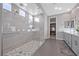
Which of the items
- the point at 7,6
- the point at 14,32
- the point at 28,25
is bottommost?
the point at 14,32

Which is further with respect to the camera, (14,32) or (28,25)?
(28,25)

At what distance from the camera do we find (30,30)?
2.34m

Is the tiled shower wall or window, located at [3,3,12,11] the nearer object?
window, located at [3,3,12,11]

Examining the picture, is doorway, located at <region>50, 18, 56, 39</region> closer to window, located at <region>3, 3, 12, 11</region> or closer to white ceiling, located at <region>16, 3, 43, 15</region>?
white ceiling, located at <region>16, 3, 43, 15</region>

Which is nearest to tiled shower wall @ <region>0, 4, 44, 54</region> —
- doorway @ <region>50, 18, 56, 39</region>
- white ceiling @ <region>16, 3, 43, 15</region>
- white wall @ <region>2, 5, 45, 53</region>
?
white wall @ <region>2, 5, 45, 53</region>

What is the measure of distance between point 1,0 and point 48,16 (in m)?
1.38

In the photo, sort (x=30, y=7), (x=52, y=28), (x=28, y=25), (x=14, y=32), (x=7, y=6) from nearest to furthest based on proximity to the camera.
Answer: (x=7, y=6)
(x=14, y=32)
(x=30, y=7)
(x=28, y=25)
(x=52, y=28)

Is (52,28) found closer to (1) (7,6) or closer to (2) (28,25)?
(2) (28,25)

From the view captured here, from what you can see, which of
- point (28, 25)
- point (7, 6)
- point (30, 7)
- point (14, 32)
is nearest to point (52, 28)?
point (28, 25)

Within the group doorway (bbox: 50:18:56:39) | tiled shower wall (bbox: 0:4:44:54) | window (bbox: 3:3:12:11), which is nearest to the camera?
window (bbox: 3:3:12:11)

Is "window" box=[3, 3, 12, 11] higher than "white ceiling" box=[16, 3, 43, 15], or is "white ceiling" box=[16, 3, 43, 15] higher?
"white ceiling" box=[16, 3, 43, 15]

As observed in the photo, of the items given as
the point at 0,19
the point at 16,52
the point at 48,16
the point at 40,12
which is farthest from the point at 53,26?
the point at 0,19

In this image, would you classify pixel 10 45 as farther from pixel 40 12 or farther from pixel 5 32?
pixel 40 12

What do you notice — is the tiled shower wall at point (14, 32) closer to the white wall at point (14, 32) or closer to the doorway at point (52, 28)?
the white wall at point (14, 32)
